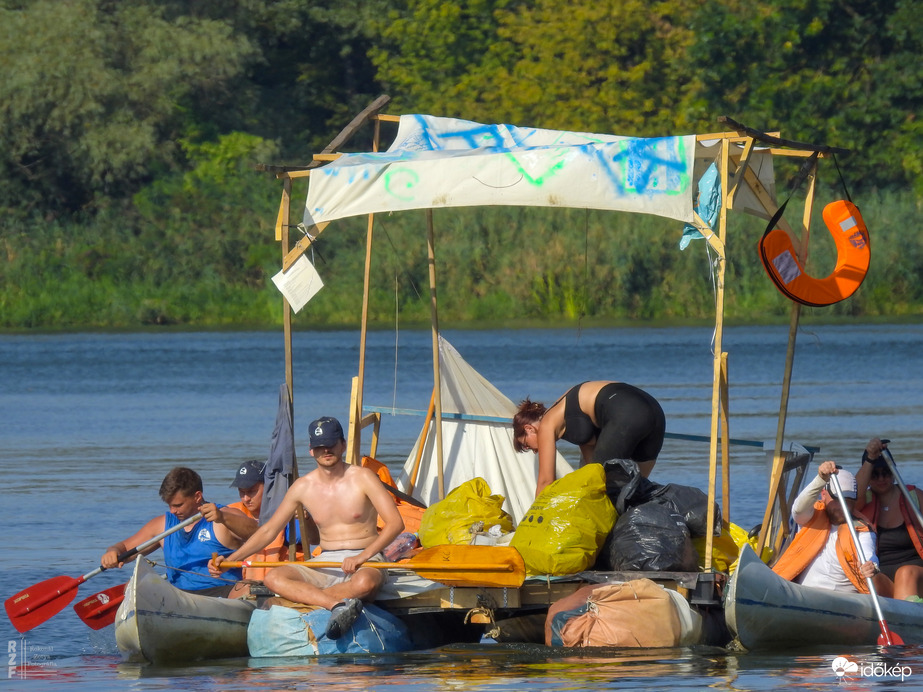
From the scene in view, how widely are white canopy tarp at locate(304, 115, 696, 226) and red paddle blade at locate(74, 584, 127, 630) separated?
2.48 meters

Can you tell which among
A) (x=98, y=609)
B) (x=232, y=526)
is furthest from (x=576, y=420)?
(x=98, y=609)

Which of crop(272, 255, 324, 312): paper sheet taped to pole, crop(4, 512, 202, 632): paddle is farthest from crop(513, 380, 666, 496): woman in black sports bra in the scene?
crop(4, 512, 202, 632): paddle

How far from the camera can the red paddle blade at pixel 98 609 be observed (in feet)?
33.8

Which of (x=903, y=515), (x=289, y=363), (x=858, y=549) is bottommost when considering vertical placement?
(x=858, y=549)

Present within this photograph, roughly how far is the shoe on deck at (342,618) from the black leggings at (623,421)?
170 cm

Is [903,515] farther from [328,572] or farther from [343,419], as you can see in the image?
[343,419]

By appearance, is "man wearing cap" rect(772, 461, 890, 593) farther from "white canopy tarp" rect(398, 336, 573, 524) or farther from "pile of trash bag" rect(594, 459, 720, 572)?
"white canopy tarp" rect(398, 336, 573, 524)

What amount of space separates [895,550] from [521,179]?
2.89 m

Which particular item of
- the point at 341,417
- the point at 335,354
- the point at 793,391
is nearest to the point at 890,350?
the point at 793,391

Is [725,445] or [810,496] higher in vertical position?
[725,445]

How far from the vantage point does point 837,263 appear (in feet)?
32.0

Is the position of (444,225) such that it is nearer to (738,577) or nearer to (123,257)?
(123,257)

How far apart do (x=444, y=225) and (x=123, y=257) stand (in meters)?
9.86

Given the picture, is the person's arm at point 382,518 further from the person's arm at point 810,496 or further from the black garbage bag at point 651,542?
the person's arm at point 810,496
